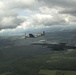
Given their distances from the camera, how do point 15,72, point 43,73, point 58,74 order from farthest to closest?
1. point 15,72
2. point 43,73
3. point 58,74

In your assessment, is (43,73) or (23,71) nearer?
(43,73)

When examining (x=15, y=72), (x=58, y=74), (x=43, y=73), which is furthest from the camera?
(x=15, y=72)

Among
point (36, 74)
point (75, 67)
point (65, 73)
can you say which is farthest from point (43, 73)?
point (75, 67)

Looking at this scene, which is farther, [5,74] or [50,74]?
[5,74]

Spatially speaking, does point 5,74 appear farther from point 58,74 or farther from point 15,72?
point 58,74

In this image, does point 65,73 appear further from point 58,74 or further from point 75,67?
point 75,67

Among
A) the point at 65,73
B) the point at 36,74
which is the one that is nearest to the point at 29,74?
the point at 36,74

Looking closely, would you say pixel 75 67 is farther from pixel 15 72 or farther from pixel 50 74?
pixel 15 72

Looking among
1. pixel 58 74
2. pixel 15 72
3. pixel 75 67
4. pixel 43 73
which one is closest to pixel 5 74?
pixel 15 72
